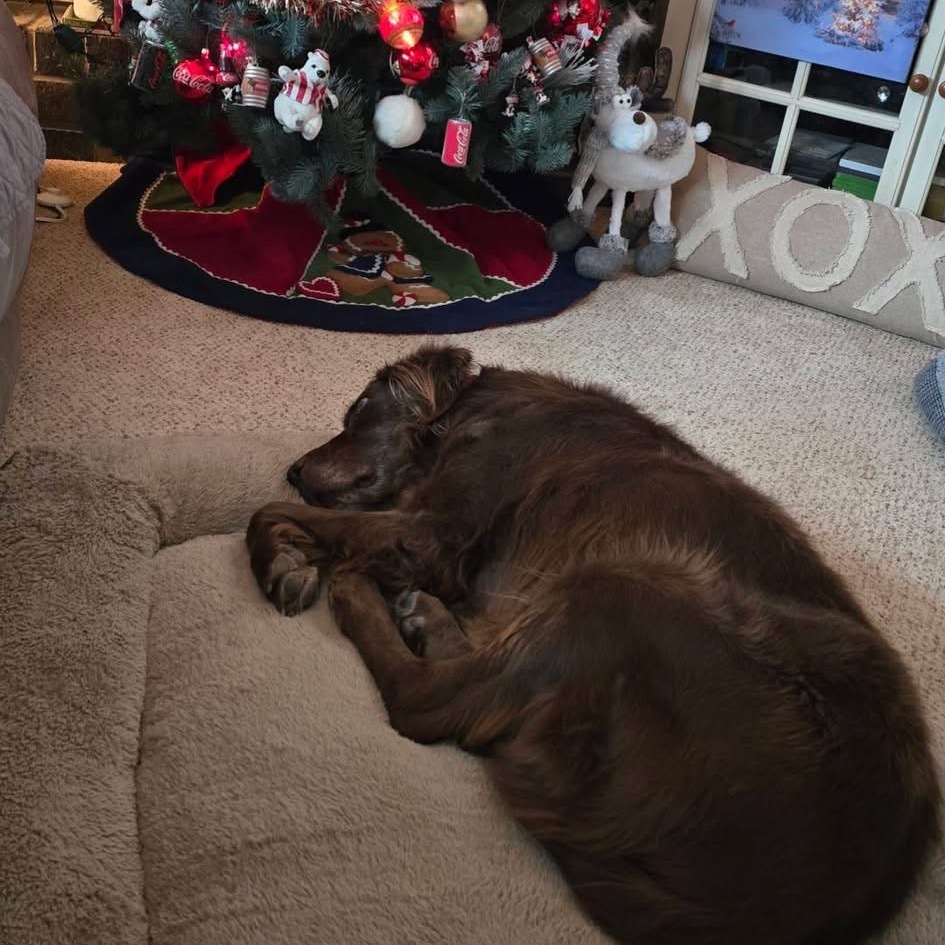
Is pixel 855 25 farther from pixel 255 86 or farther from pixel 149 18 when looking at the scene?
pixel 149 18

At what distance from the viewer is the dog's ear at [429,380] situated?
5.82ft

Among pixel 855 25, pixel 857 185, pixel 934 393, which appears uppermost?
pixel 855 25

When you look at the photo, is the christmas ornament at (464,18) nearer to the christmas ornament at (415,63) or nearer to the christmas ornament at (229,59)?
the christmas ornament at (415,63)

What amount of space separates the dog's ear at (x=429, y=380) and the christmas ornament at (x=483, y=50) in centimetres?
127

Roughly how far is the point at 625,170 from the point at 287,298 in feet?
3.42

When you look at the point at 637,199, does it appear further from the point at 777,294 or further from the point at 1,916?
the point at 1,916

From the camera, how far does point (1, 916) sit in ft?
3.49

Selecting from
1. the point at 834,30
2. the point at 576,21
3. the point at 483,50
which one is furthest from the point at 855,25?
the point at 483,50

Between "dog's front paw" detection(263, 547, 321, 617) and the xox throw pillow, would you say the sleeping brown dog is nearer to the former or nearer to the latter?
"dog's front paw" detection(263, 547, 321, 617)

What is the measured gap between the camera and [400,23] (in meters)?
2.59

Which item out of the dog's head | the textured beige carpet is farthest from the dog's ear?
the textured beige carpet

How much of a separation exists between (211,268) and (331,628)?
5.35 ft

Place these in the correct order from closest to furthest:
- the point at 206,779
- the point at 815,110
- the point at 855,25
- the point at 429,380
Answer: the point at 206,779, the point at 429,380, the point at 855,25, the point at 815,110

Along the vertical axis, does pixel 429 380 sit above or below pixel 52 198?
above
